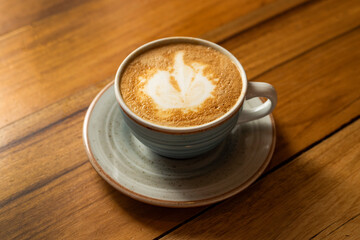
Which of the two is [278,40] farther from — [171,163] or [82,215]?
[82,215]

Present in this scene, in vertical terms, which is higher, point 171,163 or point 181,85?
point 181,85

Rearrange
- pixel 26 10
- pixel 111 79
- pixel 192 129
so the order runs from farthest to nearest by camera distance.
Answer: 1. pixel 26 10
2. pixel 111 79
3. pixel 192 129

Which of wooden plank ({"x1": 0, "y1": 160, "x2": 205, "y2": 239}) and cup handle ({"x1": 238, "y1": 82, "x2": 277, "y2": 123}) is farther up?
cup handle ({"x1": 238, "y1": 82, "x2": 277, "y2": 123})

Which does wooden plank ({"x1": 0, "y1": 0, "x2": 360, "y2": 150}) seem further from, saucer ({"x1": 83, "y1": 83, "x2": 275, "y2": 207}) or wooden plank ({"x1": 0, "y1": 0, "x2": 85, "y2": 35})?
wooden plank ({"x1": 0, "y1": 0, "x2": 85, "y2": 35})

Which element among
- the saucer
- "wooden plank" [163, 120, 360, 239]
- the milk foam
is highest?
the milk foam

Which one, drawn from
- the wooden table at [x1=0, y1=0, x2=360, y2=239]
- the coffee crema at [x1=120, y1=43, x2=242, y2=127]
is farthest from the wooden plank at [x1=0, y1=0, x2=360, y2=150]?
the coffee crema at [x1=120, y1=43, x2=242, y2=127]

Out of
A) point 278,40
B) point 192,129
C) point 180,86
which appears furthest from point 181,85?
point 278,40
